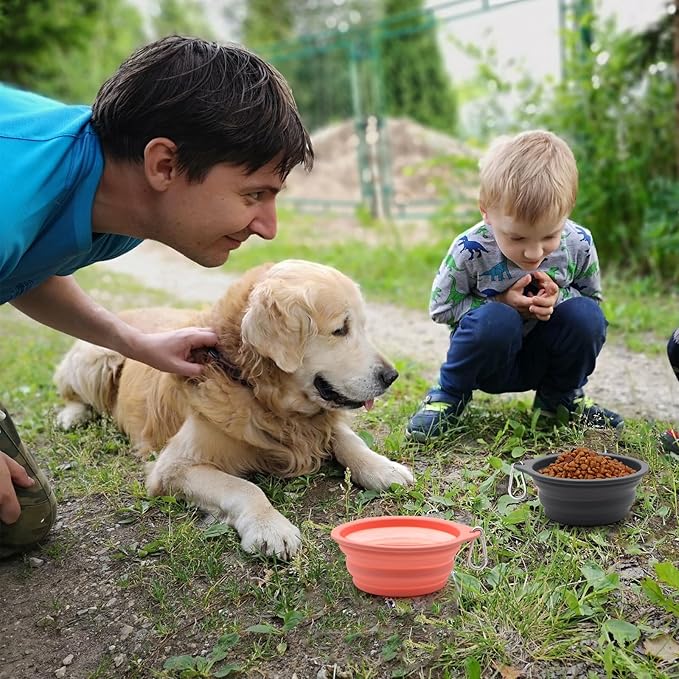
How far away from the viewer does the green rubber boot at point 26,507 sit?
2.95 metres

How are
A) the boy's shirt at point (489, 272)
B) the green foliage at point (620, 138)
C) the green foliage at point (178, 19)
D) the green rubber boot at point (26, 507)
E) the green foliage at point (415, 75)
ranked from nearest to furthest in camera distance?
the green rubber boot at point (26, 507) → the boy's shirt at point (489, 272) → the green foliage at point (620, 138) → the green foliage at point (415, 75) → the green foliage at point (178, 19)

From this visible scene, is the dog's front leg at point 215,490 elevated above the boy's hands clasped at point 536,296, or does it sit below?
below

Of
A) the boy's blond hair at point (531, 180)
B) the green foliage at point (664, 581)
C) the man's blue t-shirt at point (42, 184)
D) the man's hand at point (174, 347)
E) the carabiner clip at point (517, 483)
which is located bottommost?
the carabiner clip at point (517, 483)

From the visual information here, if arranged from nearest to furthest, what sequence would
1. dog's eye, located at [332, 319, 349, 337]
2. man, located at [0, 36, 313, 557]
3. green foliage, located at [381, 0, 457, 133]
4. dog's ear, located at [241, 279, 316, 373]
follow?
man, located at [0, 36, 313, 557], dog's ear, located at [241, 279, 316, 373], dog's eye, located at [332, 319, 349, 337], green foliage, located at [381, 0, 457, 133]

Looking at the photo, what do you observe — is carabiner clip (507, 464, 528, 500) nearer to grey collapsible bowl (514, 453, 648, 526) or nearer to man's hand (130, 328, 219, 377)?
grey collapsible bowl (514, 453, 648, 526)

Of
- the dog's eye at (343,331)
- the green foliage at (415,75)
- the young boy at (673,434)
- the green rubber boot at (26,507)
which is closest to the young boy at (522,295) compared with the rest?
the young boy at (673,434)

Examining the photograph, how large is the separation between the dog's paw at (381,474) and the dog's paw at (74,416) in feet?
5.82

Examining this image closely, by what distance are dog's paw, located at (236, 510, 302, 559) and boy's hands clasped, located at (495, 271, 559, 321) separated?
1.34 meters

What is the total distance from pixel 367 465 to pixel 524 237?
108 cm

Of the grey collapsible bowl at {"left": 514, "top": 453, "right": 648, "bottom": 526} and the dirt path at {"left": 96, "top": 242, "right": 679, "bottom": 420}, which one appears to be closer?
the grey collapsible bowl at {"left": 514, "top": 453, "right": 648, "bottom": 526}

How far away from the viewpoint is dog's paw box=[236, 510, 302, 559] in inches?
107

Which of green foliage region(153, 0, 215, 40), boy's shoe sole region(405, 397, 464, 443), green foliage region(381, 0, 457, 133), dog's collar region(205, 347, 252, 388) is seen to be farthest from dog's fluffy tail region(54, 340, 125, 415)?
green foliage region(153, 0, 215, 40)

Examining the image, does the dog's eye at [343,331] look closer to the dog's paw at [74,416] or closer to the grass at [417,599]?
the grass at [417,599]

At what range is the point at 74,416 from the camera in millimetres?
4371
